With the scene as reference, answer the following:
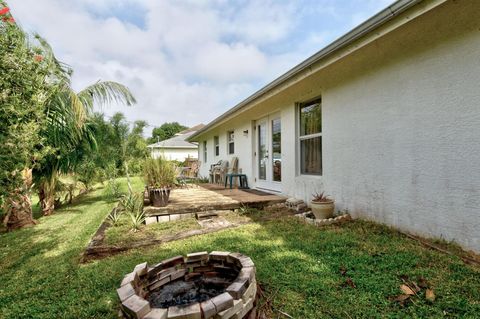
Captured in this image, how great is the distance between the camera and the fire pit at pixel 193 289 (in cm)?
132

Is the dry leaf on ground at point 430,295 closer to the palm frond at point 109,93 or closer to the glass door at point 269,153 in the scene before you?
the glass door at point 269,153

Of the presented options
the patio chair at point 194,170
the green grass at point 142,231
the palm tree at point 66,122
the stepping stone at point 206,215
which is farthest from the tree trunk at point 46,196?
the patio chair at point 194,170

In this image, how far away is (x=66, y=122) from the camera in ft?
19.0

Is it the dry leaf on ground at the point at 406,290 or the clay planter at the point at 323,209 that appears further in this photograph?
the clay planter at the point at 323,209

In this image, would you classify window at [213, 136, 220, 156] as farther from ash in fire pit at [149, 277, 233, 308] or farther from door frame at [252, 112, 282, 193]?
ash in fire pit at [149, 277, 233, 308]

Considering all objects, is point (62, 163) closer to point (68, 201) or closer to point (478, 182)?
point (68, 201)

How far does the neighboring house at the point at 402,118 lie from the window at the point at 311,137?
0.07 ft

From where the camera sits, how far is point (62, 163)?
267 inches

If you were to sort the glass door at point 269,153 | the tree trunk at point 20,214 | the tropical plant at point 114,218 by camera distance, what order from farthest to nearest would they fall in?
the glass door at point 269,153
the tree trunk at point 20,214
the tropical plant at point 114,218

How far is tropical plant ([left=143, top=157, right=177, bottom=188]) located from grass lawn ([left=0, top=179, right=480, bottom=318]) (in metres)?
1.52

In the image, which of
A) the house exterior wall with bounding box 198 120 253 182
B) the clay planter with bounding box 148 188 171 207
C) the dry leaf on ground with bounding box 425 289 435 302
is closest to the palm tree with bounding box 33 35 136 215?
the clay planter with bounding box 148 188 171 207

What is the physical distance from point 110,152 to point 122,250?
6735 millimetres

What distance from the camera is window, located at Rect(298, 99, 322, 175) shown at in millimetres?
5023

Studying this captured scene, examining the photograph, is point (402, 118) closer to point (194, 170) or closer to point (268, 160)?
point (268, 160)
